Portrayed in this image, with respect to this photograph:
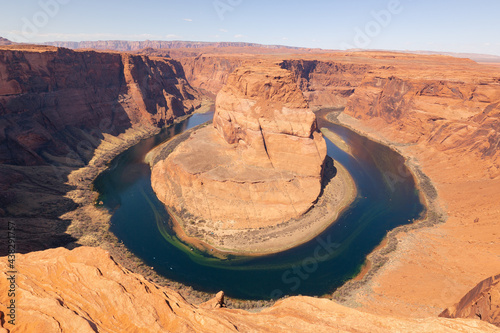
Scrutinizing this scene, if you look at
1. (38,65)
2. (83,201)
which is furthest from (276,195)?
(38,65)

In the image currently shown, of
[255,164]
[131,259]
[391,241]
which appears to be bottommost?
[391,241]

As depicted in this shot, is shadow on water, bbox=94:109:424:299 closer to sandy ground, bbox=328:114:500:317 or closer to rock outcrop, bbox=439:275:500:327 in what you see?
sandy ground, bbox=328:114:500:317

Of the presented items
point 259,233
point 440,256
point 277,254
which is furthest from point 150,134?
point 440,256

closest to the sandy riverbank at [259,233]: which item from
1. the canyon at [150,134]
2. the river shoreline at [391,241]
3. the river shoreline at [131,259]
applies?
the river shoreline at [131,259]

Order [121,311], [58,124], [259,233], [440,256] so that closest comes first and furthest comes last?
[121,311]
[440,256]
[259,233]
[58,124]

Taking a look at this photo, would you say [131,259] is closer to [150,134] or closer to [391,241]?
[391,241]

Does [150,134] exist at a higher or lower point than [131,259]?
higher

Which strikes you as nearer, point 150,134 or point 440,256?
point 440,256
